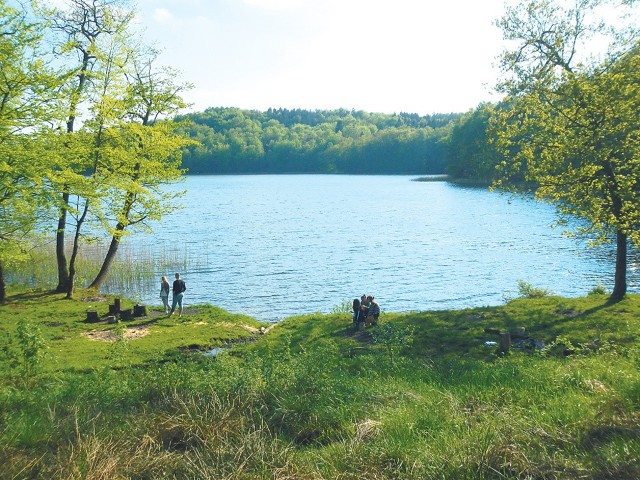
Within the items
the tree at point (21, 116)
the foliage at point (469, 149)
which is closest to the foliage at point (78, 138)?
the tree at point (21, 116)

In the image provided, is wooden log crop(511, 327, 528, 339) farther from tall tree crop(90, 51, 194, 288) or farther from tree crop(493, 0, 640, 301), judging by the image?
tall tree crop(90, 51, 194, 288)

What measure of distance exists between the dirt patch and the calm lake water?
7.07 metres

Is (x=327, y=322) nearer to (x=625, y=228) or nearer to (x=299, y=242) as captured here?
(x=625, y=228)

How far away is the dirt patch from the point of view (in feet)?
66.1

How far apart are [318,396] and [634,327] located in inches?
510

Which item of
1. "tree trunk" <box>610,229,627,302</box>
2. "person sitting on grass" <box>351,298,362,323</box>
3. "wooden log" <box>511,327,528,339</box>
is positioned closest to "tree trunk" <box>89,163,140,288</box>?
"person sitting on grass" <box>351,298,362,323</box>

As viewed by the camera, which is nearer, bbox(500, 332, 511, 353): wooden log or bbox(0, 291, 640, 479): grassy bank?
bbox(0, 291, 640, 479): grassy bank

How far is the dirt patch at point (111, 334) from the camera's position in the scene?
20156 millimetres

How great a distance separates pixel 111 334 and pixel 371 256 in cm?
2684

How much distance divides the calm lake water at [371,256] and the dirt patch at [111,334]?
279 inches

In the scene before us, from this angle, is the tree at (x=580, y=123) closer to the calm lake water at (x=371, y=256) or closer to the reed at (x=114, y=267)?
the calm lake water at (x=371, y=256)

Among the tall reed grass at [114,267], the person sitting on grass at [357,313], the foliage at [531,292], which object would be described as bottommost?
the tall reed grass at [114,267]

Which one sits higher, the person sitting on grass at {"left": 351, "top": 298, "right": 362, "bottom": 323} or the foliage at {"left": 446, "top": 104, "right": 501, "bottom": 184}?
the foliage at {"left": 446, "top": 104, "right": 501, "bottom": 184}

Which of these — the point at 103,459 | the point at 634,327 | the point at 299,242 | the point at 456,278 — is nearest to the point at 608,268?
the point at 456,278
